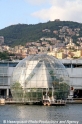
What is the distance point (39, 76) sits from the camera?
84750 millimetres

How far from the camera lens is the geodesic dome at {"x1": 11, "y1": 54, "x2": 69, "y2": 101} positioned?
84.6 m

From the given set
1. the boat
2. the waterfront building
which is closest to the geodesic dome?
the boat

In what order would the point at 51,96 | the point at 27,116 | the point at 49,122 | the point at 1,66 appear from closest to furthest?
1. the point at 49,122
2. the point at 27,116
3. the point at 51,96
4. the point at 1,66

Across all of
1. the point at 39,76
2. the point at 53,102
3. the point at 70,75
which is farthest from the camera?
the point at 70,75

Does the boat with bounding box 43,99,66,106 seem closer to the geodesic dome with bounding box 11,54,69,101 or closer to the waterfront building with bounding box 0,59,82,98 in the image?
the geodesic dome with bounding box 11,54,69,101

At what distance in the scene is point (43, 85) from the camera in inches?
3339

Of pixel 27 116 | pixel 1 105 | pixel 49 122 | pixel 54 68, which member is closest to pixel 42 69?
pixel 54 68

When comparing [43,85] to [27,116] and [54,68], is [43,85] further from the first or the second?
[27,116]

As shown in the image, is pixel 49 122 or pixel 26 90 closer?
pixel 49 122

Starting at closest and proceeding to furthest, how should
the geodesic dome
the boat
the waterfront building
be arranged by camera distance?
the boat
the geodesic dome
the waterfront building

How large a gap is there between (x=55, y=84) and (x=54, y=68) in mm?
2574

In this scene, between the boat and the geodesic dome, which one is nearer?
the boat

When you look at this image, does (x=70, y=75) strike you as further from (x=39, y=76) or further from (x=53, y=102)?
(x=53, y=102)

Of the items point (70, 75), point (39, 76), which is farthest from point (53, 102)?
point (70, 75)
